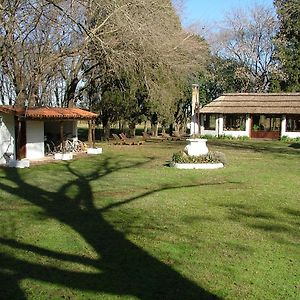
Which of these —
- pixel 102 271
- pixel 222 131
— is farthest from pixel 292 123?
pixel 102 271

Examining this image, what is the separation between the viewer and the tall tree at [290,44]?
45344 millimetres

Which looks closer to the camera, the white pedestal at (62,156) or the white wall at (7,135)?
the white wall at (7,135)

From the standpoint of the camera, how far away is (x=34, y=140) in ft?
74.7

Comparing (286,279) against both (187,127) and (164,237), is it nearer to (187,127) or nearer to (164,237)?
(164,237)

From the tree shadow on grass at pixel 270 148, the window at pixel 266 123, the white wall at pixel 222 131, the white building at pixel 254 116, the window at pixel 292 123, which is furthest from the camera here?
the window at pixel 266 123

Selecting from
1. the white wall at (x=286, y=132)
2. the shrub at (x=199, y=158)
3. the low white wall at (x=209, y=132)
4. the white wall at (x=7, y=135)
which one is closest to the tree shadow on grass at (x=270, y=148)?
the white wall at (x=286, y=132)

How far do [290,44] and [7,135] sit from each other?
34968 millimetres

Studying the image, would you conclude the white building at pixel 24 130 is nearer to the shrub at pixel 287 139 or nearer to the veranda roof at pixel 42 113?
the veranda roof at pixel 42 113

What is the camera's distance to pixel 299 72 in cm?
4512

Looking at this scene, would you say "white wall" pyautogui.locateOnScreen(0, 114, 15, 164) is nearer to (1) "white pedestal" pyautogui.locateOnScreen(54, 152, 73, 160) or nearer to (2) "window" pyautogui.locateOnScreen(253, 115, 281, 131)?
(1) "white pedestal" pyautogui.locateOnScreen(54, 152, 73, 160)

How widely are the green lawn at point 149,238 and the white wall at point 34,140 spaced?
7523 mm

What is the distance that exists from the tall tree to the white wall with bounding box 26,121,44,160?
3056 cm

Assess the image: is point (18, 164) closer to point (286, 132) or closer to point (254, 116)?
point (286, 132)

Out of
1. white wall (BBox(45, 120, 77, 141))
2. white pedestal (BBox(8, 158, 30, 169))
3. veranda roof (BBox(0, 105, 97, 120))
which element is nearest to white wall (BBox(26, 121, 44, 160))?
veranda roof (BBox(0, 105, 97, 120))
